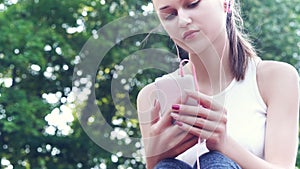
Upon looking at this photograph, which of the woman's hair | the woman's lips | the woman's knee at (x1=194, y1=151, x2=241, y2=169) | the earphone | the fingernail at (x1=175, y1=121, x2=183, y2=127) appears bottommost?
the woman's knee at (x1=194, y1=151, x2=241, y2=169)

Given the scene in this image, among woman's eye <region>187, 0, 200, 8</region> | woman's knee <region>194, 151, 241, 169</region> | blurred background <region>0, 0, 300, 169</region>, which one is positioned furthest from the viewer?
blurred background <region>0, 0, 300, 169</region>

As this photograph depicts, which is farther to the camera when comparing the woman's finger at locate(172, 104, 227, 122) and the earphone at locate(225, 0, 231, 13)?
the earphone at locate(225, 0, 231, 13)

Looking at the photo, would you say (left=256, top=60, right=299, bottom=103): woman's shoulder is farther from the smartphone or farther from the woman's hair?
the smartphone

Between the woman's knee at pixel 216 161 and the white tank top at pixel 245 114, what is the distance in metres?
0.07

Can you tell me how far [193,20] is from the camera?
105 cm

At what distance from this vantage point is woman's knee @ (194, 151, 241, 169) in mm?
951

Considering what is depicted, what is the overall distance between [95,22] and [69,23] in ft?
0.65

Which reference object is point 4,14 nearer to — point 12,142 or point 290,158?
point 12,142

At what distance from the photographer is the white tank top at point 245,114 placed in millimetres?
1092

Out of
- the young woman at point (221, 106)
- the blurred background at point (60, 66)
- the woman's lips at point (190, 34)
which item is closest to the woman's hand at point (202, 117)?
the young woman at point (221, 106)

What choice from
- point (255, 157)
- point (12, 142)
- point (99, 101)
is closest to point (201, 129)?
point (255, 157)

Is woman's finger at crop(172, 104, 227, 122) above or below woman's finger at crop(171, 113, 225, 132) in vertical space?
above

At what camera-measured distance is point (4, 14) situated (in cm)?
423


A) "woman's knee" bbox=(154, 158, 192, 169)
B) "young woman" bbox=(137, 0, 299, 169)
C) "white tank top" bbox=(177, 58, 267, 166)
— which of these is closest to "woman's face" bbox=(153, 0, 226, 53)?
"young woman" bbox=(137, 0, 299, 169)
